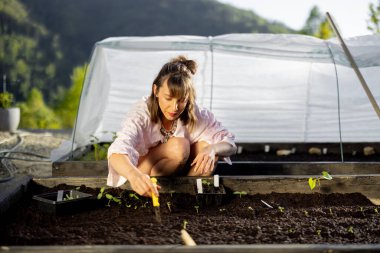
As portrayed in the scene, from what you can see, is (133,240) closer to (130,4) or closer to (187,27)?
(187,27)

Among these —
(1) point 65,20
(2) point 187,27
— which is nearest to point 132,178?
(2) point 187,27

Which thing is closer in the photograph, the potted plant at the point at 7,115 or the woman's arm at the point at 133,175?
the woman's arm at the point at 133,175

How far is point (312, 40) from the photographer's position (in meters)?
4.37

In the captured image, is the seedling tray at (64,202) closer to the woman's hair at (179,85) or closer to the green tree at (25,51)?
the woman's hair at (179,85)

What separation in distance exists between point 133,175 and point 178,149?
24.2 inches

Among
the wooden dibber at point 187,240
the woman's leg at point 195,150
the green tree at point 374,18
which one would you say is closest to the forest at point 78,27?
the green tree at point 374,18

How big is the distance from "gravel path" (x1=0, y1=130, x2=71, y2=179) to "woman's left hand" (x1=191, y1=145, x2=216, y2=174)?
2.10m

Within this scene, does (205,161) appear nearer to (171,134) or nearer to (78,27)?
(171,134)

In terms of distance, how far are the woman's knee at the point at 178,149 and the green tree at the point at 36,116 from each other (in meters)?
8.13

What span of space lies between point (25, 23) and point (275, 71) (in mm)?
18470

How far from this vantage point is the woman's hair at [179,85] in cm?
248

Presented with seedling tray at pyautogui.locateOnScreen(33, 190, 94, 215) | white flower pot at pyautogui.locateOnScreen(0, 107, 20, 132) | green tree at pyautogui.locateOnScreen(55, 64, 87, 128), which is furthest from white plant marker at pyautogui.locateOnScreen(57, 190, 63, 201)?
green tree at pyautogui.locateOnScreen(55, 64, 87, 128)

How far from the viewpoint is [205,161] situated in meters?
2.69

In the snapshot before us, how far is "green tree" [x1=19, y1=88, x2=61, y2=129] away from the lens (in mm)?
10621
